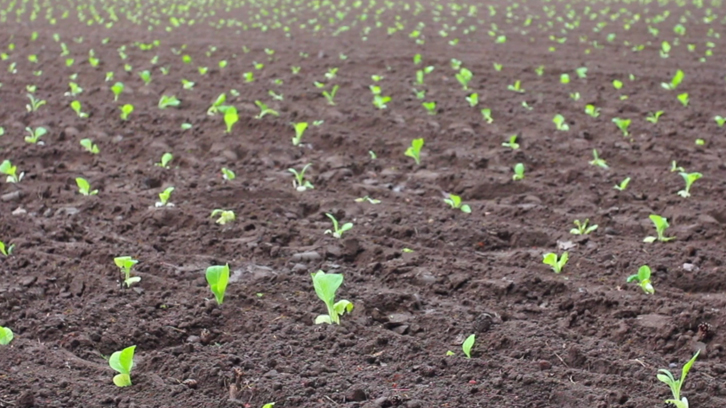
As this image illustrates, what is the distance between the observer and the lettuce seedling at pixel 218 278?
9.39 ft

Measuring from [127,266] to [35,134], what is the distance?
2.73 metres

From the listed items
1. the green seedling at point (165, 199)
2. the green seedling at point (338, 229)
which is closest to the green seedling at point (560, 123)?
the green seedling at point (338, 229)

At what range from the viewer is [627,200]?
4.11 metres

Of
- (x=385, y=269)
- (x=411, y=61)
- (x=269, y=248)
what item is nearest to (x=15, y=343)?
(x=269, y=248)

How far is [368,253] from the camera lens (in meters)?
3.44

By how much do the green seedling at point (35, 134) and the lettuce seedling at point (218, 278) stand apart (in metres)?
2.71

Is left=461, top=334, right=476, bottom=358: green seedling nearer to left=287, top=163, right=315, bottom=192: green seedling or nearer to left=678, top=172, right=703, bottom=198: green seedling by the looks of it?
left=287, top=163, right=315, bottom=192: green seedling

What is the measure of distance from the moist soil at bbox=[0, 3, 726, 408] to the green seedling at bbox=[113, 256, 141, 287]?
2.0 inches

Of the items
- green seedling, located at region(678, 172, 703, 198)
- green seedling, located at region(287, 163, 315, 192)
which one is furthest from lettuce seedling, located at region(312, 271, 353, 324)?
green seedling, located at region(678, 172, 703, 198)

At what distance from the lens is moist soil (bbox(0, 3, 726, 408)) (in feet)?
8.09

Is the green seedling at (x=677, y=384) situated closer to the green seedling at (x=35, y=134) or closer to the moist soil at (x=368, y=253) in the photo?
the moist soil at (x=368, y=253)

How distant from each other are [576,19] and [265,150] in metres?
9.28

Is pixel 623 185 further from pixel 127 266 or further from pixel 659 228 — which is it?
pixel 127 266

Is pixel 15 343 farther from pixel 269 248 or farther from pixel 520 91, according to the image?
pixel 520 91
